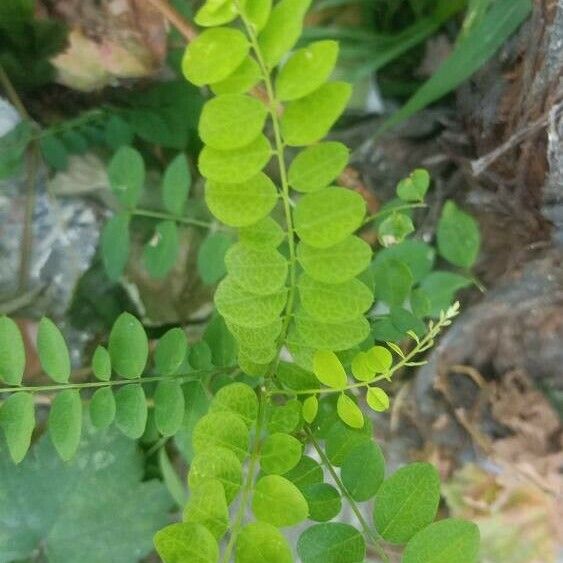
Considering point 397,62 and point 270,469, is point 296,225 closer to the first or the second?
point 270,469

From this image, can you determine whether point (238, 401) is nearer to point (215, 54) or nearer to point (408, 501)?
point (408, 501)

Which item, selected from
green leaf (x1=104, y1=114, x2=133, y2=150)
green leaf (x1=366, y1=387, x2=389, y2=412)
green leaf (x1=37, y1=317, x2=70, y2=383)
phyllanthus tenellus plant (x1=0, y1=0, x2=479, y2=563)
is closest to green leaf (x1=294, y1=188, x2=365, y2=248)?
phyllanthus tenellus plant (x1=0, y1=0, x2=479, y2=563)

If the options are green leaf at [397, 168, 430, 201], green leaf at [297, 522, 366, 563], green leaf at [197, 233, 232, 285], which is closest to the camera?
green leaf at [297, 522, 366, 563]

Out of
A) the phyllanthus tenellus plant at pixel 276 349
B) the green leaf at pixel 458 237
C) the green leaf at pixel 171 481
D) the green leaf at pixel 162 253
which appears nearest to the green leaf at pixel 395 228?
the phyllanthus tenellus plant at pixel 276 349

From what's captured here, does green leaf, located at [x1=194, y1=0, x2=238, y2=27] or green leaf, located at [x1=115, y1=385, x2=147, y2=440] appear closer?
green leaf, located at [x1=194, y1=0, x2=238, y2=27]

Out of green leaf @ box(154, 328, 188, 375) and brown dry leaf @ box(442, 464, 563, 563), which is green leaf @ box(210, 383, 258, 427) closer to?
green leaf @ box(154, 328, 188, 375)

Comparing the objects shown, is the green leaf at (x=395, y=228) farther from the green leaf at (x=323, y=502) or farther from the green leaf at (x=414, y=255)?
the green leaf at (x=323, y=502)
